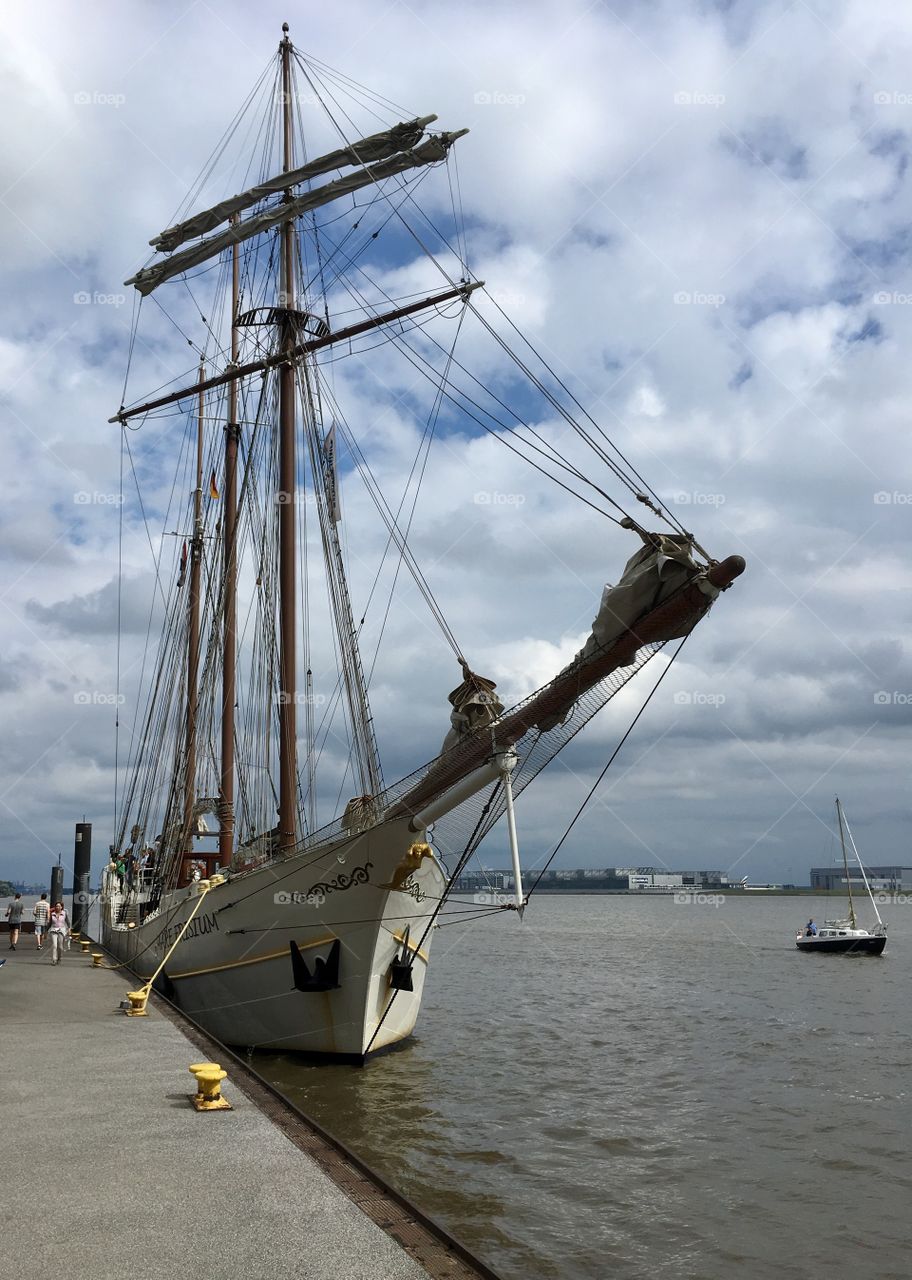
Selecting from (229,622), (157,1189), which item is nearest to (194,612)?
(229,622)

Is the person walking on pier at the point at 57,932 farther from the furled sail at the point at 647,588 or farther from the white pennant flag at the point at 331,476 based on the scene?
the furled sail at the point at 647,588

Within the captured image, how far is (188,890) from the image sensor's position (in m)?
19.8

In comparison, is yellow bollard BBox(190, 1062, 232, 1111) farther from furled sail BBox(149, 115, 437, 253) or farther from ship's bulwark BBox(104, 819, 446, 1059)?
furled sail BBox(149, 115, 437, 253)

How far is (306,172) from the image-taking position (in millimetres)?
21234

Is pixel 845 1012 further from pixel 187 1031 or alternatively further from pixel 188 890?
pixel 187 1031

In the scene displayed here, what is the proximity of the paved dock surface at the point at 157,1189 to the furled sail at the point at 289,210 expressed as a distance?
1610 cm

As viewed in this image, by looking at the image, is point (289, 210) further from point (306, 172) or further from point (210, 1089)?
point (210, 1089)

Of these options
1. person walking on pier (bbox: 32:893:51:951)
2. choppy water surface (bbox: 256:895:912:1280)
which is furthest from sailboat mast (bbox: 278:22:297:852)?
person walking on pier (bbox: 32:893:51:951)

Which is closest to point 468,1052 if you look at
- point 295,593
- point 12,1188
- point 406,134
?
point 295,593

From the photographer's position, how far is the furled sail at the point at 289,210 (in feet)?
63.5

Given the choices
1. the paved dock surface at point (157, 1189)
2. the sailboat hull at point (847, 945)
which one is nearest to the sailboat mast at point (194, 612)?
the paved dock surface at point (157, 1189)

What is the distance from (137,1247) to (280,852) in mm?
12095

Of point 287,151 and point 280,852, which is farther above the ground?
point 287,151

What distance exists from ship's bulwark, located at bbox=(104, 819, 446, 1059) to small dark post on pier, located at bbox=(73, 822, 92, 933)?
28.1 meters
